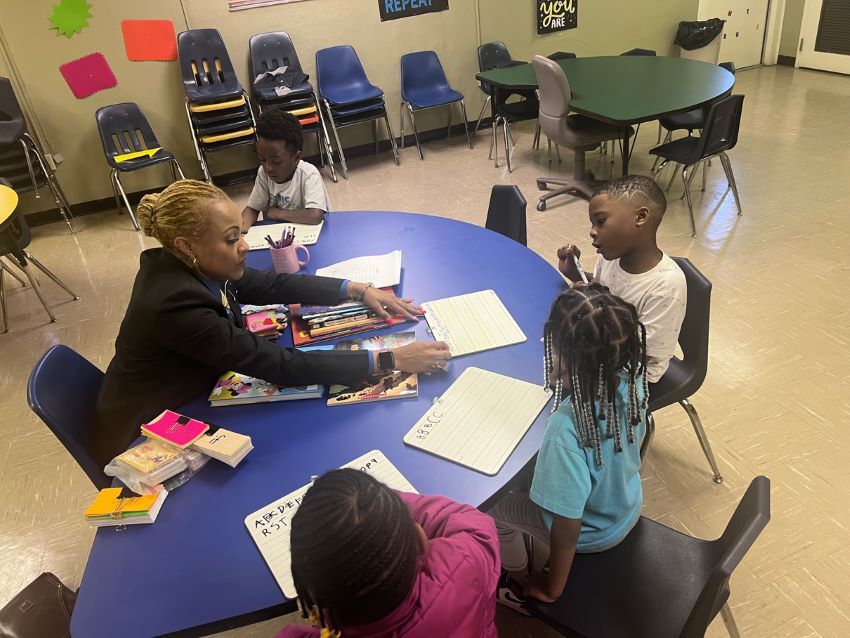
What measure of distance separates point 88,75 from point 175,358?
4515 millimetres

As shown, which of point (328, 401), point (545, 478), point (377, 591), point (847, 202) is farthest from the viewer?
point (847, 202)

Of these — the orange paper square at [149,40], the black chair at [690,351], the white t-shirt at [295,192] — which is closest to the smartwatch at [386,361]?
the black chair at [690,351]

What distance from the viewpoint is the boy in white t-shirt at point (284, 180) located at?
8.30ft

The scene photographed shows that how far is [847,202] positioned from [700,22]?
381cm

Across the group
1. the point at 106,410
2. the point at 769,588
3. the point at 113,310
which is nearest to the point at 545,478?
the point at 769,588

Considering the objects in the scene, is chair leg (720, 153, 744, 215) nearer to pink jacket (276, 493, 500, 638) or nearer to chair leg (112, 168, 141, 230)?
pink jacket (276, 493, 500, 638)

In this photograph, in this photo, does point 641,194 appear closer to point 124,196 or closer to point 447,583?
point 447,583

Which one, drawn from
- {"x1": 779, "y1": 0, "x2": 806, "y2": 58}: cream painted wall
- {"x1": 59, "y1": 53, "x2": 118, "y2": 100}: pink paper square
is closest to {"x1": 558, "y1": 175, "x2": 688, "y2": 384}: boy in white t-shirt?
{"x1": 59, "y1": 53, "x2": 118, "y2": 100}: pink paper square

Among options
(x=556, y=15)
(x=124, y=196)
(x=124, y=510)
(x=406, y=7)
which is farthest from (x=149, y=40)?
(x=124, y=510)

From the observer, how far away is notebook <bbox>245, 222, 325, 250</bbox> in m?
2.33

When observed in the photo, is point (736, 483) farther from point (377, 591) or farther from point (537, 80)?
point (537, 80)

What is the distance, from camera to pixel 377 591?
0.75 metres

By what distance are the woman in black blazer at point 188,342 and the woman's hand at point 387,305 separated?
231mm

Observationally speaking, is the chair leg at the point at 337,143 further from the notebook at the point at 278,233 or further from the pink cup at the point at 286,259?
the pink cup at the point at 286,259
